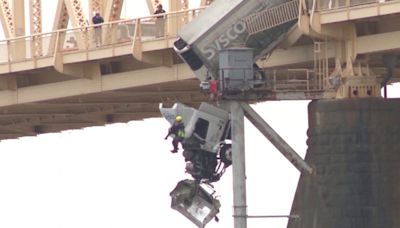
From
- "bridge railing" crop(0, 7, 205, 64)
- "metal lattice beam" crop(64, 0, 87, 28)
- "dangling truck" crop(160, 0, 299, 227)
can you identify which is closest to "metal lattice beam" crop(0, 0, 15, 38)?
"bridge railing" crop(0, 7, 205, 64)

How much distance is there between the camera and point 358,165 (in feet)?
279

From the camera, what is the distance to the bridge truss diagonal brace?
80.7 meters

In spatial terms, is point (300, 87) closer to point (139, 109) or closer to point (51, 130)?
point (139, 109)

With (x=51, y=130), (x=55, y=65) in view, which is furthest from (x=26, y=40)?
(x=51, y=130)

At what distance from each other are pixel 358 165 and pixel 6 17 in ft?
72.1

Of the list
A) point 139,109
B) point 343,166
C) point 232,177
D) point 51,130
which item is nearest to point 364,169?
point 343,166

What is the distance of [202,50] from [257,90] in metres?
3.00

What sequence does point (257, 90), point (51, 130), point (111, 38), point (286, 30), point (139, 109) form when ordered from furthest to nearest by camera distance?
point (51, 130) → point (139, 109) → point (111, 38) → point (286, 30) → point (257, 90)

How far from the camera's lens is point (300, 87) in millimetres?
83312

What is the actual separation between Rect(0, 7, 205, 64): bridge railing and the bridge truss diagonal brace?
9568 mm

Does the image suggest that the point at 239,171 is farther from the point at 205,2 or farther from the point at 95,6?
the point at 95,6

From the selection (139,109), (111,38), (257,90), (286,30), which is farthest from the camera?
(139,109)

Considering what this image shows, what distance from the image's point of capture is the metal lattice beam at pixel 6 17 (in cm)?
10312

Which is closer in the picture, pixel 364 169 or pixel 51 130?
pixel 364 169
